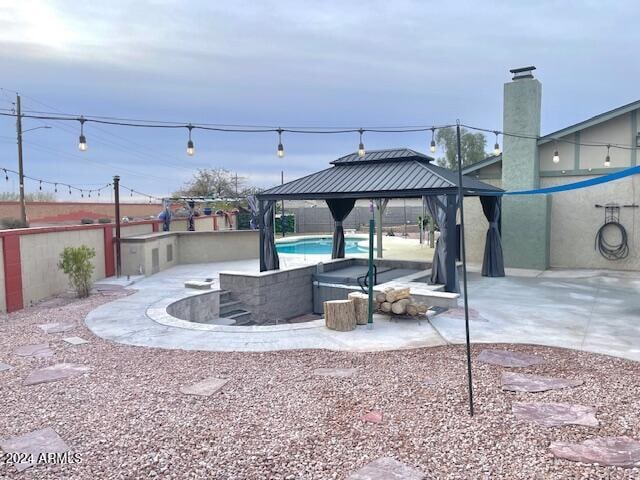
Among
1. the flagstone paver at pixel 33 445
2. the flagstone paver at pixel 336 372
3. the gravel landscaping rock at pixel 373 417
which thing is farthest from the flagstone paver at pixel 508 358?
the flagstone paver at pixel 33 445

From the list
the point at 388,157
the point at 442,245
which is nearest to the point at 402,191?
the point at 442,245

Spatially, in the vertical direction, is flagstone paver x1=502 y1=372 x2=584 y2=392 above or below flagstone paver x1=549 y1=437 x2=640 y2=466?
below

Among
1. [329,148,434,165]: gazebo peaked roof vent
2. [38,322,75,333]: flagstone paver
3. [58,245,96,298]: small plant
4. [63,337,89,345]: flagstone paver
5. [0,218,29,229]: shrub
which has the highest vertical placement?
[329,148,434,165]: gazebo peaked roof vent

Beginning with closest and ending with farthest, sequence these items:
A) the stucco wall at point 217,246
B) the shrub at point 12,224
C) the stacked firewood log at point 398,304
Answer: the stacked firewood log at point 398,304 < the stucco wall at point 217,246 < the shrub at point 12,224

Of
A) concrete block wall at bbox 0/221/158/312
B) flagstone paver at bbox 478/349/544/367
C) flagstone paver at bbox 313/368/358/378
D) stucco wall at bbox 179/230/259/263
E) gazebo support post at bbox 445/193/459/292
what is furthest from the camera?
stucco wall at bbox 179/230/259/263

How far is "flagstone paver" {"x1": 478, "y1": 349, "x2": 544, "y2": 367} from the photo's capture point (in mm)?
5797

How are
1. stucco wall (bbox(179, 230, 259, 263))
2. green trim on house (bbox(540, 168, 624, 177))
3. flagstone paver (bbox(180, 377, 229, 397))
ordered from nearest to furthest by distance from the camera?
1. flagstone paver (bbox(180, 377, 229, 397))
2. green trim on house (bbox(540, 168, 624, 177))
3. stucco wall (bbox(179, 230, 259, 263))

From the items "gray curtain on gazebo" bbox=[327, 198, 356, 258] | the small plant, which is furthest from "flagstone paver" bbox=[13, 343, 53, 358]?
"gray curtain on gazebo" bbox=[327, 198, 356, 258]

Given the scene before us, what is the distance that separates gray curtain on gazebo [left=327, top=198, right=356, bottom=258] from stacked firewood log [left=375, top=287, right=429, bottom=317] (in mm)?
6585

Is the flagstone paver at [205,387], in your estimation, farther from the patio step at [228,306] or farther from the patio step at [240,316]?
the patio step at [228,306]

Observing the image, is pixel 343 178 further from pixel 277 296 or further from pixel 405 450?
pixel 405 450

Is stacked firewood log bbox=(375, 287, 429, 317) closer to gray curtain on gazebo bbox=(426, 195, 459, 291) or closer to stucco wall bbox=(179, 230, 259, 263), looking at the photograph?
gray curtain on gazebo bbox=(426, 195, 459, 291)

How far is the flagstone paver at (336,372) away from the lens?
5.38 m

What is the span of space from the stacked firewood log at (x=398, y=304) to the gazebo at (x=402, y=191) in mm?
2542
